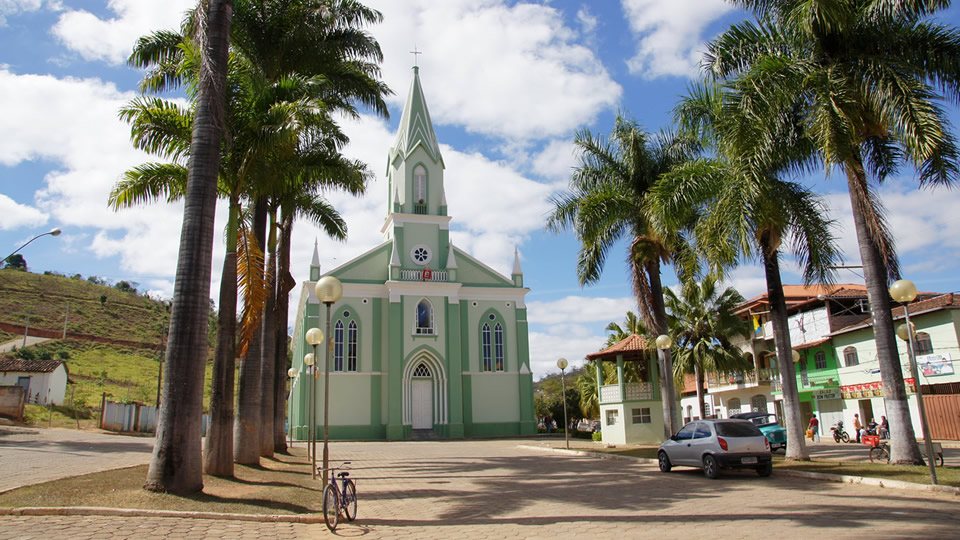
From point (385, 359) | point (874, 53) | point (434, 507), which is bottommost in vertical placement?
point (434, 507)

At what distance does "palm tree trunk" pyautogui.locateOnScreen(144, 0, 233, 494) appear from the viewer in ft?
32.3

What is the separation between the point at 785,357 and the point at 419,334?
25.4 meters

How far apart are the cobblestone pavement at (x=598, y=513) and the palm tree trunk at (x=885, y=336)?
226cm

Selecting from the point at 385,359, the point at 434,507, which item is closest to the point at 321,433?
the point at 385,359

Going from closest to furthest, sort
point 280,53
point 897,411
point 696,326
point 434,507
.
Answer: point 434,507 < point 897,411 < point 280,53 < point 696,326

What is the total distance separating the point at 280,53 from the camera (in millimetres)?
16844

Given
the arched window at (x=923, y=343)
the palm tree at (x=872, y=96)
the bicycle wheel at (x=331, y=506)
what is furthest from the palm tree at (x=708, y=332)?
the bicycle wheel at (x=331, y=506)

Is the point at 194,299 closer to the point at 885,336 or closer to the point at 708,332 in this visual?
the point at 885,336

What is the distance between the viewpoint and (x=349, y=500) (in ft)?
29.8

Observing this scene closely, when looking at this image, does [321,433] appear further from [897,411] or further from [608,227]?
[897,411]

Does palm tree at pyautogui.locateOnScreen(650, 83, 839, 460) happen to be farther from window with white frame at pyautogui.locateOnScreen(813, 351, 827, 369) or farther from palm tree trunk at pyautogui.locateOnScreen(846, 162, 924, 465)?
window with white frame at pyautogui.locateOnScreen(813, 351, 827, 369)

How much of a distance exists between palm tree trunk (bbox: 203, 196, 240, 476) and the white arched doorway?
24814 mm

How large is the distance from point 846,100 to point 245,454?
1498 cm

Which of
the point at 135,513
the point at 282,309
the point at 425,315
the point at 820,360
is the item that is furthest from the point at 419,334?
the point at 135,513
